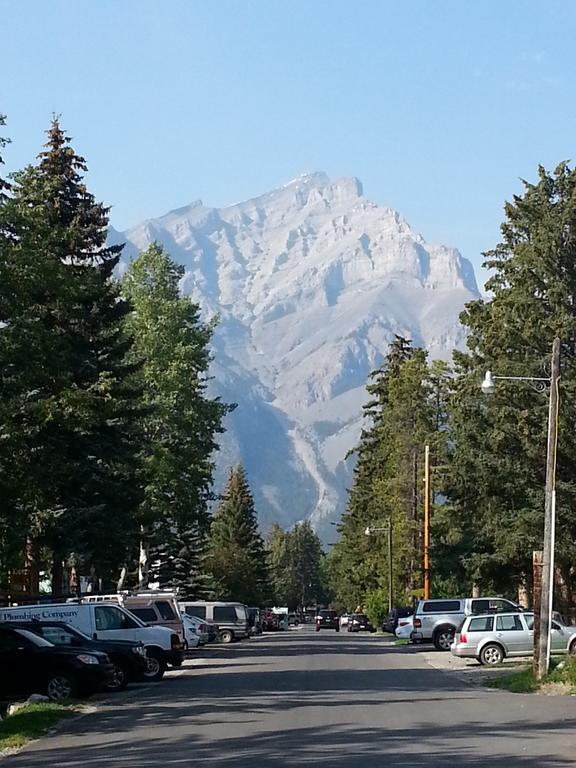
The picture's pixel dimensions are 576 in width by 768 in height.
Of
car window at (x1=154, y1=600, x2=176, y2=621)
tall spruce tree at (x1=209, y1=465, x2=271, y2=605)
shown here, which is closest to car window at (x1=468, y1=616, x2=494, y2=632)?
car window at (x1=154, y1=600, x2=176, y2=621)

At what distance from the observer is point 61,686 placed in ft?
78.9

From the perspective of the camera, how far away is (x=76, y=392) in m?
28.6

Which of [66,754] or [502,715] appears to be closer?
[66,754]

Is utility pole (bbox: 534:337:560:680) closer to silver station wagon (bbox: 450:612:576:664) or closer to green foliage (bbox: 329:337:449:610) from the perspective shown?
silver station wagon (bbox: 450:612:576:664)

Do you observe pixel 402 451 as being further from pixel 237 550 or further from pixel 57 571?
pixel 237 550

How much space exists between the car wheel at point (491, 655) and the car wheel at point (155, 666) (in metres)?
10.1

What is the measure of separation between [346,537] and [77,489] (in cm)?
9057

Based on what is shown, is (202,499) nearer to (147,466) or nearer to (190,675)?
(147,466)

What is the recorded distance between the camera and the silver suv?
45469mm

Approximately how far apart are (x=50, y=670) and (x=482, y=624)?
1577cm

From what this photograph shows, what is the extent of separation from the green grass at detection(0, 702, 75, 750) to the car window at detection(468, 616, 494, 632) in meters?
16.4

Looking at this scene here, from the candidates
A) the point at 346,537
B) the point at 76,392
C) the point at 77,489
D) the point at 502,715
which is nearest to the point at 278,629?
the point at 346,537

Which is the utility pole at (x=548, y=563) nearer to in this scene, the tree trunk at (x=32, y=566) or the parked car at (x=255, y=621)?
the tree trunk at (x=32, y=566)

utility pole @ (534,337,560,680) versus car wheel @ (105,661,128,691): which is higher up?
utility pole @ (534,337,560,680)
